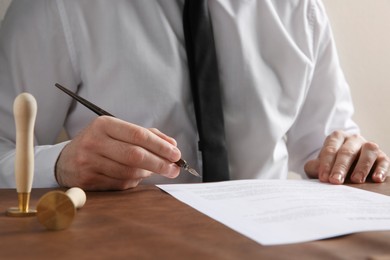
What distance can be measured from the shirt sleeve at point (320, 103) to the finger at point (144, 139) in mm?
647

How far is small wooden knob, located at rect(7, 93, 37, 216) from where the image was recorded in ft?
2.13

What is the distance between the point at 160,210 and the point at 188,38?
1.72ft

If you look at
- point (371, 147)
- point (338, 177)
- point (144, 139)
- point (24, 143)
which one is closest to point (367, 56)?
point (371, 147)

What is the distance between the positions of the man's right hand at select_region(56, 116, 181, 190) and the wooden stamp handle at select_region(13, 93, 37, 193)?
0.18m

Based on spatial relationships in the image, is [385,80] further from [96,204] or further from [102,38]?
[96,204]

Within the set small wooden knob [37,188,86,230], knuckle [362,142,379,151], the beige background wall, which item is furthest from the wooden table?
the beige background wall

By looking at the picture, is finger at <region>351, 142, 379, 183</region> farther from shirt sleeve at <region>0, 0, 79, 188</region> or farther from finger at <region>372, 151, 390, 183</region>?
shirt sleeve at <region>0, 0, 79, 188</region>

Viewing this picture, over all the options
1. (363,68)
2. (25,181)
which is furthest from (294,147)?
(25,181)

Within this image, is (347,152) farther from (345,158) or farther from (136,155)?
(136,155)

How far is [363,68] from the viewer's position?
5.68ft

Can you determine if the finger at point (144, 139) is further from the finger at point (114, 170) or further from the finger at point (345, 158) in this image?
the finger at point (345, 158)

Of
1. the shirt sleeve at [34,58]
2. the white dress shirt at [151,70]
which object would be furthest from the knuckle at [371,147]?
the shirt sleeve at [34,58]

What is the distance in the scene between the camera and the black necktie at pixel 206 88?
1.07 metres

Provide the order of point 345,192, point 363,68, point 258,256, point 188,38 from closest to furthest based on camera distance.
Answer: point 258,256, point 345,192, point 188,38, point 363,68
